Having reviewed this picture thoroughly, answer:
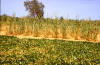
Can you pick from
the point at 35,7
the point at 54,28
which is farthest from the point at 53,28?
the point at 35,7

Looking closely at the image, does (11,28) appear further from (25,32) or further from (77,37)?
(77,37)

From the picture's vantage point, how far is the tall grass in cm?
1215

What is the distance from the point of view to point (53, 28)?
1232 centimetres

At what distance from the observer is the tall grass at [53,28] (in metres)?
12.1

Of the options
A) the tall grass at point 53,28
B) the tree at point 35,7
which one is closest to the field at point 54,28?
the tall grass at point 53,28

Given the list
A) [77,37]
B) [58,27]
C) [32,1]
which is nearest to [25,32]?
[58,27]

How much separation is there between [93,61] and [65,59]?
1167 millimetres

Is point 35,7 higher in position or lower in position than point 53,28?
higher

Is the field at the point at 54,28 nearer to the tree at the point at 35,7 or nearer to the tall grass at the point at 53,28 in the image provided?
the tall grass at the point at 53,28

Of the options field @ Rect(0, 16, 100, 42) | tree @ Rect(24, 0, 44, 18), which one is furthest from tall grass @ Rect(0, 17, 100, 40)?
tree @ Rect(24, 0, 44, 18)

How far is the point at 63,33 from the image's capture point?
40.7 ft

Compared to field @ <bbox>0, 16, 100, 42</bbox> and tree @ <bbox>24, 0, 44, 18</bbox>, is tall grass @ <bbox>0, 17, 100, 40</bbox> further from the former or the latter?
tree @ <bbox>24, 0, 44, 18</bbox>

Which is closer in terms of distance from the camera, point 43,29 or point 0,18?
point 43,29

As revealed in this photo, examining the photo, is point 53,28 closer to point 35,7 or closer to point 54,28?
point 54,28
